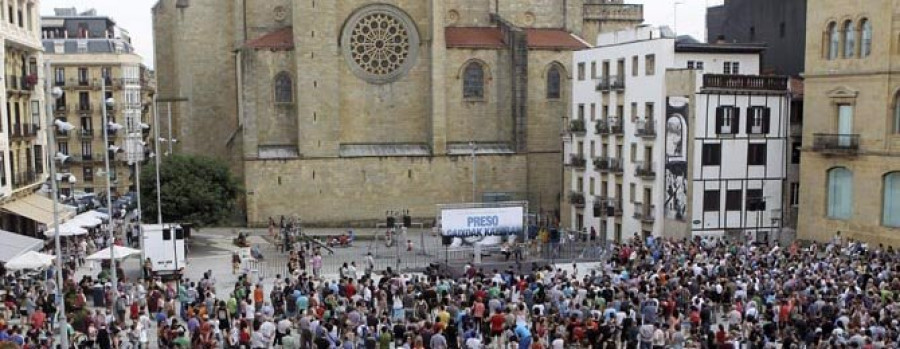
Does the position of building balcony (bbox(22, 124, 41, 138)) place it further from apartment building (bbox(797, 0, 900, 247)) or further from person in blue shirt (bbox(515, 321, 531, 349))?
apartment building (bbox(797, 0, 900, 247))

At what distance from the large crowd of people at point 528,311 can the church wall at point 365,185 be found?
71.1ft

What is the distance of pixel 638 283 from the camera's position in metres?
25.1

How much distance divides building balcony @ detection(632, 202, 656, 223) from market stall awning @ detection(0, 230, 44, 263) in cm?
2509

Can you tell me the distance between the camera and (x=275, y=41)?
165ft

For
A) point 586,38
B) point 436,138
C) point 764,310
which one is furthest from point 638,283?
point 586,38

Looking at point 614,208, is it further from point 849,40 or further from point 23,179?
point 23,179

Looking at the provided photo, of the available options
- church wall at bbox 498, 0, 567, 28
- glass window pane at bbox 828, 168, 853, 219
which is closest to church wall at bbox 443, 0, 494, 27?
church wall at bbox 498, 0, 567, 28

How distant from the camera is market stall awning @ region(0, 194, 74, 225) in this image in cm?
3567

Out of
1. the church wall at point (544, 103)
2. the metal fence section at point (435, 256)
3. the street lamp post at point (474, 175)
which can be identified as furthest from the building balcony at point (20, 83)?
the church wall at point (544, 103)

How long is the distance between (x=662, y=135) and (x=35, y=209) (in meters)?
27.0

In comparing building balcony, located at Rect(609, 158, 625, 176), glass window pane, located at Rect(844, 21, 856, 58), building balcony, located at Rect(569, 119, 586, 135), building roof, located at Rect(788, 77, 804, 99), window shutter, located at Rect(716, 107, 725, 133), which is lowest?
building balcony, located at Rect(609, 158, 625, 176)

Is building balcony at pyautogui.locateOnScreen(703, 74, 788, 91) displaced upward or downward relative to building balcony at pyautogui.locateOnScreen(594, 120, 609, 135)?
upward

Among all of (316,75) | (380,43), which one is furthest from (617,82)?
(316,75)

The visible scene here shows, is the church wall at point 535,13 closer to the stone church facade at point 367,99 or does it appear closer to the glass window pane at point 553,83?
the stone church facade at point 367,99
